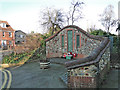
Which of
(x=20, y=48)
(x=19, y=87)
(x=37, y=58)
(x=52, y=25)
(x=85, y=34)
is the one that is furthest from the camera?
(x=52, y=25)

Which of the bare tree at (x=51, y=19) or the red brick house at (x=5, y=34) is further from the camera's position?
the red brick house at (x=5, y=34)

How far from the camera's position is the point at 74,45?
13.6m

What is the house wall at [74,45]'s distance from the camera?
40.0ft

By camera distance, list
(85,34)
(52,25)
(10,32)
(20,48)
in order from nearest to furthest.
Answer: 1. (85,34)
2. (20,48)
3. (52,25)
4. (10,32)

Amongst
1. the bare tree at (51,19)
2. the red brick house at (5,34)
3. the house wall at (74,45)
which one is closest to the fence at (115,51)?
the house wall at (74,45)

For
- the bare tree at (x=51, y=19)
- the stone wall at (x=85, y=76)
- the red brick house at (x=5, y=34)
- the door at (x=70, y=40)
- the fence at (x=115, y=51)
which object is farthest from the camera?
the red brick house at (x=5, y=34)

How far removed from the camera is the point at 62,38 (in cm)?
1438

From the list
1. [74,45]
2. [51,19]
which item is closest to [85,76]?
[74,45]

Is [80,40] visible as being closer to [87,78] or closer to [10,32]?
[87,78]

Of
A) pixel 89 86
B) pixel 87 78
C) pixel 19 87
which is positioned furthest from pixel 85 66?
pixel 19 87

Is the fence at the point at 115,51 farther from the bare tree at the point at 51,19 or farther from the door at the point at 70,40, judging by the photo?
the bare tree at the point at 51,19

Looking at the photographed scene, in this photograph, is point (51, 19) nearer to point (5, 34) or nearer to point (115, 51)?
point (5, 34)

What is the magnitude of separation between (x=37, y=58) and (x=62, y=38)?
447 cm

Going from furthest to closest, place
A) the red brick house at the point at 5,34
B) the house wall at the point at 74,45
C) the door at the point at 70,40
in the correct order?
1. the red brick house at the point at 5,34
2. the door at the point at 70,40
3. the house wall at the point at 74,45
